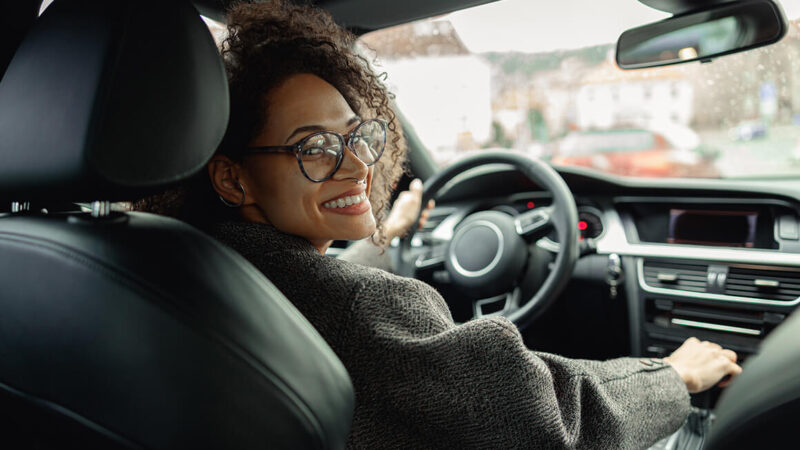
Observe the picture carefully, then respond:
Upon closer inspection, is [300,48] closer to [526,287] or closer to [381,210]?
[381,210]

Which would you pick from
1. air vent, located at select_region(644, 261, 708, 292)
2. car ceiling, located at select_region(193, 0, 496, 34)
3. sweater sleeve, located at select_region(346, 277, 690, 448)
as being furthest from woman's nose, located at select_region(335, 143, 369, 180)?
air vent, located at select_region(644, 261, 708, 292)

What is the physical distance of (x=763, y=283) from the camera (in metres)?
2.18

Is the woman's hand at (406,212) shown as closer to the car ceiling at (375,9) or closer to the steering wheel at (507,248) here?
the steering wheel at (507,248)

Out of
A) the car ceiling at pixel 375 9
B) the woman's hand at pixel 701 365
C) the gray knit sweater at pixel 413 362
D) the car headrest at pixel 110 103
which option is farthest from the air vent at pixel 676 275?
the car headrest at pixel 110 103

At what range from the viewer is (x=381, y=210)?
196 cm

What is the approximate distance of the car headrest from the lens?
769 mm

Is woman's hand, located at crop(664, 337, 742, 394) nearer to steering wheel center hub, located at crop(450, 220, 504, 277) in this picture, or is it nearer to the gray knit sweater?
the gray knit sweater

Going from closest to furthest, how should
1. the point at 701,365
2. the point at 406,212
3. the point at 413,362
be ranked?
the point at 413,362
the point at 701,365
the point at 406,212

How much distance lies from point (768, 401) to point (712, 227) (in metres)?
2.06

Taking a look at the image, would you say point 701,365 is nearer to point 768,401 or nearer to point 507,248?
point 507,248

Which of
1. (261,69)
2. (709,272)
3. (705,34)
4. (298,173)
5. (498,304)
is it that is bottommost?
(498,304)

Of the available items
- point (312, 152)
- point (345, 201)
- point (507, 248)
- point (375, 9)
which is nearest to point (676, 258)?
point (507, 248)

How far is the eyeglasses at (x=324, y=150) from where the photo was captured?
4.18 feet

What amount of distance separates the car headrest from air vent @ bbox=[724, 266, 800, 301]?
2.02 m
